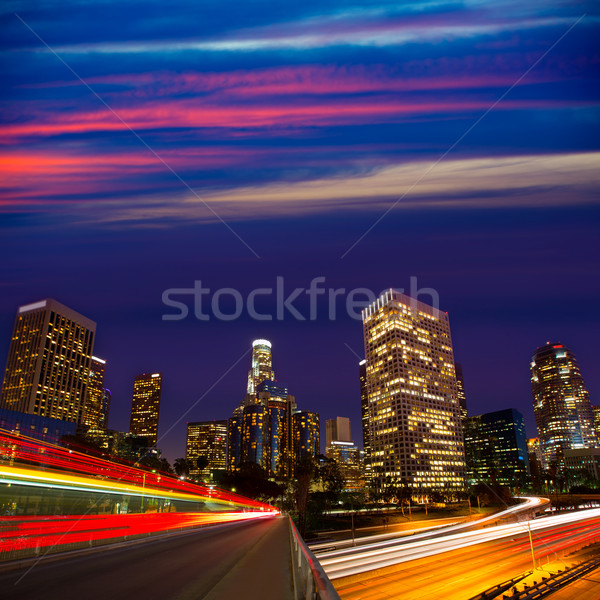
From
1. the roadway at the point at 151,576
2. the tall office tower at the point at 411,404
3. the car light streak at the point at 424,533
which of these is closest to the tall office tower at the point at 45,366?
the tall office tower at the point at 411,404

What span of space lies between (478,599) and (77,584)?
86.4 ft

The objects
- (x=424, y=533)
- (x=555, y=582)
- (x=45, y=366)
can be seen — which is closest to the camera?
(x=555, y=582)

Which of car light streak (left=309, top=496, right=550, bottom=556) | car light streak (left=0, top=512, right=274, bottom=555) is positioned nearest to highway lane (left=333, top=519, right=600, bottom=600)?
car light streak (left=309, top=496, right=550, bottom=556)

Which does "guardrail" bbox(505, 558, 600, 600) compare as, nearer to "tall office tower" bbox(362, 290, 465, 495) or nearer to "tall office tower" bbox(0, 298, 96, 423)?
"tall office tower" bbox(362, 290, 465, 495)

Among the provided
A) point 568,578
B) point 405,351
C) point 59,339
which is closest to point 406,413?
point 405,351

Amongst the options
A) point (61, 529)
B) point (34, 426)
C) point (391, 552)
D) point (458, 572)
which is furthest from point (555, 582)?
point (34, 426)

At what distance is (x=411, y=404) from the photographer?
177125mm

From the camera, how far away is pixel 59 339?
188 m

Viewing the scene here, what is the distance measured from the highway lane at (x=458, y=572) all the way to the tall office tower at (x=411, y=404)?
122m

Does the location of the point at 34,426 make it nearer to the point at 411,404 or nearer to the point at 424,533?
the point at 424,533

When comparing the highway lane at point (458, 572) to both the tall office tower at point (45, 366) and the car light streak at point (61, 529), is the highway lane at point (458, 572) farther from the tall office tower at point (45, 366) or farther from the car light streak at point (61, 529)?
the tall office tower at point (45, 366)

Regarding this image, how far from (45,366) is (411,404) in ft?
531

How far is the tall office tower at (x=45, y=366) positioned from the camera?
577 feet

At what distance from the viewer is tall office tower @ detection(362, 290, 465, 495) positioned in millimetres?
169125
